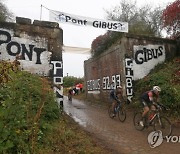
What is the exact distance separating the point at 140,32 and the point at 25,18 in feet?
34.7

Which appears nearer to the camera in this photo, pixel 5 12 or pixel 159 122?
pixel 159 122

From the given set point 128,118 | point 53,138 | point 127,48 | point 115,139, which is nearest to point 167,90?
point 128,118

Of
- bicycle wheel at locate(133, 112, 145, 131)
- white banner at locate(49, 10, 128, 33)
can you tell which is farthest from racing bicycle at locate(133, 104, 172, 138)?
white banner at locate(49, 10, 128, 33)

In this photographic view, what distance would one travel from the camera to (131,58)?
754 inches

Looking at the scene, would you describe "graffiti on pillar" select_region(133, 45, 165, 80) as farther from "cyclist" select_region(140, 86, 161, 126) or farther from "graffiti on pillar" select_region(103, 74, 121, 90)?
"cyclist" select_region(140, 86, 161, 126)

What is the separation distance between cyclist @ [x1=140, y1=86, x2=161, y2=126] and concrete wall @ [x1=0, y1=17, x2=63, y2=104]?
6201 millimetres

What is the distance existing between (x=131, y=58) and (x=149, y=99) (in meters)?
8.26

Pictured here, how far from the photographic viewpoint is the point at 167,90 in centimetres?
1527

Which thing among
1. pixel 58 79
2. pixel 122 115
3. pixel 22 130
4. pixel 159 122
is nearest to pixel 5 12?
pixel 58 79

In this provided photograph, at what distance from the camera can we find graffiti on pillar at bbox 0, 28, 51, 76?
15.4 metres

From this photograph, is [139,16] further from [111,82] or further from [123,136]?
[123,136]

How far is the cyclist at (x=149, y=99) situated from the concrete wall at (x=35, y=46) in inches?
244

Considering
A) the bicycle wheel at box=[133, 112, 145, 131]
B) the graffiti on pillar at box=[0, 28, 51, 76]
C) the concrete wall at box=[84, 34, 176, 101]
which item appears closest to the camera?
the bicycle wheel at box=[133, 112, 145, 131]

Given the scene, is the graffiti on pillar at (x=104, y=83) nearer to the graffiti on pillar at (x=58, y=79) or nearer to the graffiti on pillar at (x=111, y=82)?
the graffiti on pillar at (x=111, y=82)
